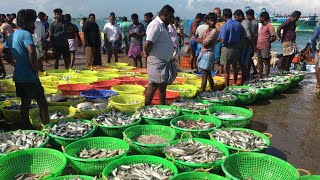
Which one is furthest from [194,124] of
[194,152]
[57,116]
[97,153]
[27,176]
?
[27,176]

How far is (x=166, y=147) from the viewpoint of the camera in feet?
12.8

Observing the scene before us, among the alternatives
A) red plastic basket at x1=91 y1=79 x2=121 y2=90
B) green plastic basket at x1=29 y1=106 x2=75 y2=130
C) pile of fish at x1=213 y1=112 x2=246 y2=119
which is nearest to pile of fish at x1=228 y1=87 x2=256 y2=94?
pile of fish at x1=213 y1=112 x2=246 y2=119

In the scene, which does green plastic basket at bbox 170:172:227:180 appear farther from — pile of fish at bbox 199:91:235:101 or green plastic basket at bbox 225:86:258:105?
green plastic basket at bbox 225:86:258:105

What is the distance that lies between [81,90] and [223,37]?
3801mm

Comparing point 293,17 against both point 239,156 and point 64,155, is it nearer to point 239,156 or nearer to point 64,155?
point 239,156

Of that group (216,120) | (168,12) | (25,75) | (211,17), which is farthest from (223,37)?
(25,75)

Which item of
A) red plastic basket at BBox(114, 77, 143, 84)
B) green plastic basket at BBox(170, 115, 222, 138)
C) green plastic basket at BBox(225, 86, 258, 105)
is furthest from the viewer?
red plastic basket at BBox(114, 77, 143, 84)

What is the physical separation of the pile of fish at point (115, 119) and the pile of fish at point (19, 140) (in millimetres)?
973

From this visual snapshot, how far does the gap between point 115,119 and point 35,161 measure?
150cm

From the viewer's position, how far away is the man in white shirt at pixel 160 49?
5.18m

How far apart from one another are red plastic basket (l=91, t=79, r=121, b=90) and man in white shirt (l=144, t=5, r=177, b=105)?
200 centimetres

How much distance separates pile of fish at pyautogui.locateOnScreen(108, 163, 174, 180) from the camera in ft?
10.9

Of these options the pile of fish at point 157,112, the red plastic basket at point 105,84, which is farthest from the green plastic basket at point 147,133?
the red plastic basket at point 105,84

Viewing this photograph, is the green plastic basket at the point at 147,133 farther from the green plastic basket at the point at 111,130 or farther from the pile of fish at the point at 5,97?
the pile of fish at the point at 5,97
